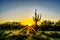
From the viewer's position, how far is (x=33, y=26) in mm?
17859

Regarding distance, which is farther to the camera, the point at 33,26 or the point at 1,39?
the point at 33,26

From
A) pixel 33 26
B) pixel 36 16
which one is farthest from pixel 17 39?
pixel 33 26

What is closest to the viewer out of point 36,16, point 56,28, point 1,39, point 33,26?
point 1,39

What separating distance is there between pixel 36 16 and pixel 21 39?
17.2ft

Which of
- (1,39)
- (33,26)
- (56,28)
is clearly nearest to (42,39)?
(1,39)

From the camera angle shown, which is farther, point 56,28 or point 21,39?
A: point 56,28

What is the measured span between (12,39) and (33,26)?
700cm

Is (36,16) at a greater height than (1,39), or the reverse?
(36,16)

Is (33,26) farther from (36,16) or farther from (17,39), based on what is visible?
(17,39)

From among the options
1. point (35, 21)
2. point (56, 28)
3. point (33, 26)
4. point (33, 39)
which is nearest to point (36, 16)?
point (35, 21)

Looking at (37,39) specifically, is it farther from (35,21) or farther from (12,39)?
(35,21)

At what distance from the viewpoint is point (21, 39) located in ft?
35.9

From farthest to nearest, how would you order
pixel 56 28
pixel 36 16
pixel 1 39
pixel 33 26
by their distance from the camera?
pixel 56 28 < pixel 33 26 < pixel 36 16 < pixel 1 39

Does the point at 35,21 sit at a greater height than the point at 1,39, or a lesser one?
greater
